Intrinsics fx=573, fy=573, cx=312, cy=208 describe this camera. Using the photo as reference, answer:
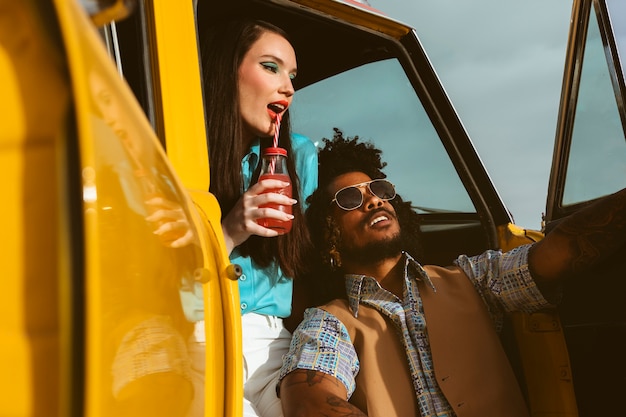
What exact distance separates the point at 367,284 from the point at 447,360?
431mm

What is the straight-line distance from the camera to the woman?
2.01 meters

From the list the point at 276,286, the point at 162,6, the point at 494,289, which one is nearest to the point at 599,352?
the point at 494,289

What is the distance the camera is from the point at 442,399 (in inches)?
78.2

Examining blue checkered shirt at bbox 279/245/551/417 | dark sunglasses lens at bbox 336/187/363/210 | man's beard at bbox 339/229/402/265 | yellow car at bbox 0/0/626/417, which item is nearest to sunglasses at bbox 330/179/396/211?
dark sunglasses lens at bbox 336/187/363/210

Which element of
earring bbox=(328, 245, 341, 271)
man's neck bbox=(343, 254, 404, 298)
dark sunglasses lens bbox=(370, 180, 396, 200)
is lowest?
man's neck bbox=(343, 254, 404, 298)

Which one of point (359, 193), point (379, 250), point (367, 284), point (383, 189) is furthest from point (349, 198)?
point (367, 284)

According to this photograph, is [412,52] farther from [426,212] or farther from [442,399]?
[442,399]

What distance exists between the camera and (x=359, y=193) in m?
2.51

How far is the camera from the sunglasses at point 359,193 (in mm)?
2494

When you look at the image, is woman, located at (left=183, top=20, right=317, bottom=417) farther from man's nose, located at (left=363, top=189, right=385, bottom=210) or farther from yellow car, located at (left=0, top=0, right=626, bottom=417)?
yellow car, located at (left=0, top=0, right=626, bottom=417)

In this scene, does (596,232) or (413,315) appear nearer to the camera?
(596,232)

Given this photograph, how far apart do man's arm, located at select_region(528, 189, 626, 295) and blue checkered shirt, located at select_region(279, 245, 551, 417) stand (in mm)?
58

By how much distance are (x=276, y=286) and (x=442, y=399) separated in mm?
719

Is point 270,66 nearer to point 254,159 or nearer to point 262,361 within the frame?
point 254,159
